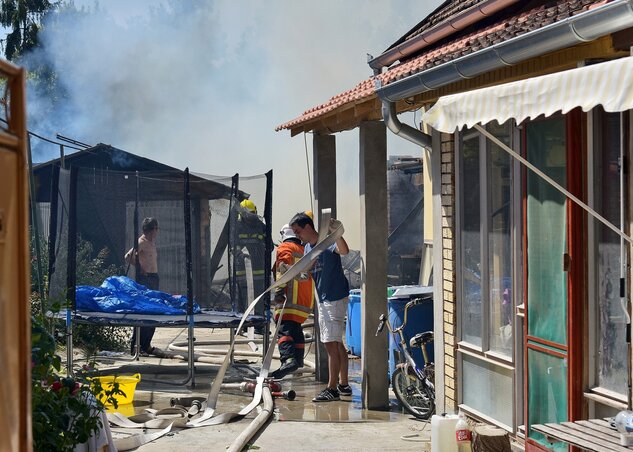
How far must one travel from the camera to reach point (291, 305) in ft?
42.6

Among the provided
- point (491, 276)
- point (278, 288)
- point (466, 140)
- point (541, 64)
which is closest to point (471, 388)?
point (491, 276)

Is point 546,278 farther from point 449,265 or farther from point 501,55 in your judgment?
point 449,265

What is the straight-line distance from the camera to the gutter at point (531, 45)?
5531 mm

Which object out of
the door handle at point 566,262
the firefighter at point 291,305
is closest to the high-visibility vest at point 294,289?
the firefighter at point 291,305

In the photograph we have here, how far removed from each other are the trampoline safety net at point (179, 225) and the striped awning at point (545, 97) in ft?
23.3

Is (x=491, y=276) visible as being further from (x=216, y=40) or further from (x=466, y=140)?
(x=216, y=40)

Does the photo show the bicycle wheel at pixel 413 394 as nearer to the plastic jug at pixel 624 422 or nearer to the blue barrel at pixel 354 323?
the blue barrel at pixel 354 323

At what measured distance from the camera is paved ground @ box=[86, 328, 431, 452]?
362 inches

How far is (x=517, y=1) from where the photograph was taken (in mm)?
7895

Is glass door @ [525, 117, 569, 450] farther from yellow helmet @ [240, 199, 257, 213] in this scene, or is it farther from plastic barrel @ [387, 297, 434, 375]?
yellow helmet @ [240, 199, 257, 213]

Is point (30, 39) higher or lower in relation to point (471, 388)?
higher

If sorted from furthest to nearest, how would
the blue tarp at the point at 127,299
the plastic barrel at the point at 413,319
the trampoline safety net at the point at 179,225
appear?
the trampoline safety net at the point at 179,225 < the blue tarp at the point at 127,299 < the plastic barrel at the point at 413,319

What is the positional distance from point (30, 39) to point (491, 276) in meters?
28.9

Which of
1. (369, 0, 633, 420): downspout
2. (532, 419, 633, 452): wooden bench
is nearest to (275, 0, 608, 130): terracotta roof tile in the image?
(369, 0, 633, 420): downspout
